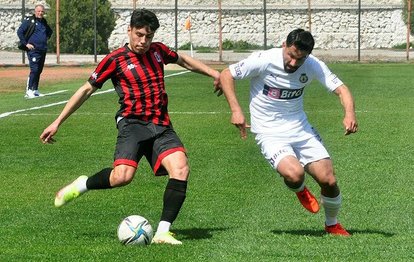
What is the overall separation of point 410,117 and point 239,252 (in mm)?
13961

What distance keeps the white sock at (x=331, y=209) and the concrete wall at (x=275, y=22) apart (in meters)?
51.9

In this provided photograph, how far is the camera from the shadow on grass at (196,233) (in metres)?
9.97

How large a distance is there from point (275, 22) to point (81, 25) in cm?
1459

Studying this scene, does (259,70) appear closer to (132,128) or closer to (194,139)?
(132,128)

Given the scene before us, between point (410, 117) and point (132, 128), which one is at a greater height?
point (132, 128)

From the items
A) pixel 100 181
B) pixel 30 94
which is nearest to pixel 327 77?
pixel 100 181

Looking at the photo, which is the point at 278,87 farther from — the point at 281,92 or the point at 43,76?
the point at 43,76

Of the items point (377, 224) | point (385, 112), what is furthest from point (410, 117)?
point (377, 224)

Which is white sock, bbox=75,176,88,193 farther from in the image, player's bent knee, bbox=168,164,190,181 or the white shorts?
the white shorts

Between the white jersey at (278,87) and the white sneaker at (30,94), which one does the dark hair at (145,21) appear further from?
the white sneaker at (30,94)

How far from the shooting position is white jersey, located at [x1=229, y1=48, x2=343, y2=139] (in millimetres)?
10148

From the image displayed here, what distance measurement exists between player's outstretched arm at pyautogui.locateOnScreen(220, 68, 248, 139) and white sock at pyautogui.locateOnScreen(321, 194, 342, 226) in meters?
0.89

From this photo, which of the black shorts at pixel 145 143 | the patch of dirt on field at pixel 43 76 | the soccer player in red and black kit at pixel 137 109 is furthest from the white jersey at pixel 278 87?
the patch of dirt on field at pixel 43 76

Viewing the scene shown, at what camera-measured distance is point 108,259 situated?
8.91 metres
